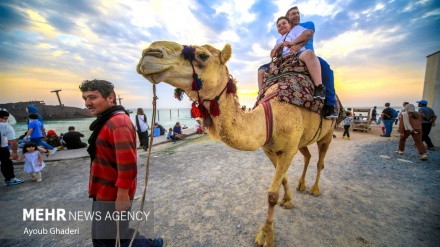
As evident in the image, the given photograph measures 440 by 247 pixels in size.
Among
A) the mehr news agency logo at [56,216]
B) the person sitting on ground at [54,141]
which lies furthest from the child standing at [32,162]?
the person sitting on ground at [54,141]

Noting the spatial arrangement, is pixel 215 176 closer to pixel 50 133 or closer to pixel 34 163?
pixel 34 163

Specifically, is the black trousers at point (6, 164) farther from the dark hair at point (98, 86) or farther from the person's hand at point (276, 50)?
the person's hand at point (276, 50)

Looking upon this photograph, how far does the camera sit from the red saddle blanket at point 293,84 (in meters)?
2.31

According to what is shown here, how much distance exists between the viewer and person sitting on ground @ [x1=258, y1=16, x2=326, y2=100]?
2.52 m

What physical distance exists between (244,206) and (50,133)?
36.4 feet

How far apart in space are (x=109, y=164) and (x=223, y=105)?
1303 mm

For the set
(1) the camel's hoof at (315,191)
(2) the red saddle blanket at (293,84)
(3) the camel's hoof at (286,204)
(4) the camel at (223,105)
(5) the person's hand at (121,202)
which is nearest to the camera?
(4) the camel at (223,105)

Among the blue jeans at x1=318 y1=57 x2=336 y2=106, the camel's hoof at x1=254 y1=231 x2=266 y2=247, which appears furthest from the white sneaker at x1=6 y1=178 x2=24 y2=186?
the blue jeans at x1=318 y1=57 x2=336 y2=106

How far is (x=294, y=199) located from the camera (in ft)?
11.6

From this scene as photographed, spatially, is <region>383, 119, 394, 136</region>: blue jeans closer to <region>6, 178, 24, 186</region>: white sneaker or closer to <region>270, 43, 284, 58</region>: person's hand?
<region>270, 43, 284, 58</region>: person's hand

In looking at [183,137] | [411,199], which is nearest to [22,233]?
[411,199]

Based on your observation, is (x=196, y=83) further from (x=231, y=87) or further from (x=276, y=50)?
(x=276, y=50)

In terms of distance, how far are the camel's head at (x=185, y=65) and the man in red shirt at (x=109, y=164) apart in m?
0.76

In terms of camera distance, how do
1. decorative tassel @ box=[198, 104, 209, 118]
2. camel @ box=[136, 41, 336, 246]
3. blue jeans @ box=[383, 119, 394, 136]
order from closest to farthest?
camel @ box=[136, 41, 336, 246] < decorative tassel @ box=[198, 104, 209, 118] < blue jeans @ box=[383, 119, 394, 136]
